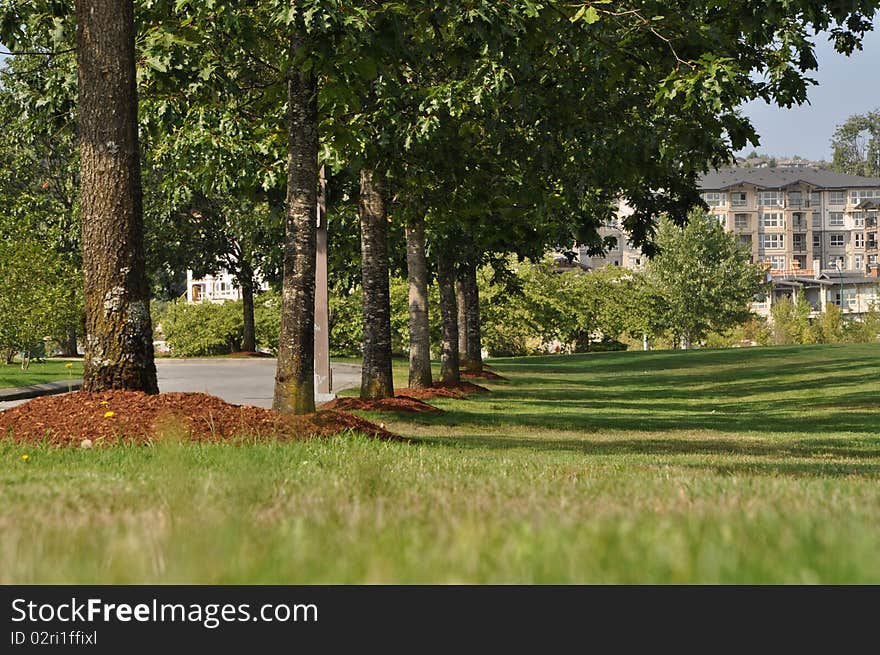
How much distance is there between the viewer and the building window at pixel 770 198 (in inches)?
6718

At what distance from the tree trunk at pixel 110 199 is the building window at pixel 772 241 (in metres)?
168

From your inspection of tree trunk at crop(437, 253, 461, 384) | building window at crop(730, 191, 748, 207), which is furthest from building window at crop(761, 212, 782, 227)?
tree trunk at crop(437, 253, 461, 384)

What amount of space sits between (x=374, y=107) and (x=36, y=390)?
48.8ft

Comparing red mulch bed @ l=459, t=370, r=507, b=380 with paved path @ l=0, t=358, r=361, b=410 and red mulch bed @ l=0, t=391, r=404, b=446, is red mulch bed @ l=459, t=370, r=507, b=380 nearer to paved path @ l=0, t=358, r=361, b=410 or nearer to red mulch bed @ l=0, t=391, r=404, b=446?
paved path @ l=0, t=358, r=361, b=410

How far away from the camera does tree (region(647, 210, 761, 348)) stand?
99.9m

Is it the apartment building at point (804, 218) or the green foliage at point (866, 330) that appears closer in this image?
the green foliage at point (866, 330)

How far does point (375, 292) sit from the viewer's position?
22.3 m

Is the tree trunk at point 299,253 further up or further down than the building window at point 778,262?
further down

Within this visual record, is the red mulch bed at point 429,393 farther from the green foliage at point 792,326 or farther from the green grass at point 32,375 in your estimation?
the green foliage at point 792,326

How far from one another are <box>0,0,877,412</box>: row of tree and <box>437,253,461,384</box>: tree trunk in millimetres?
8052

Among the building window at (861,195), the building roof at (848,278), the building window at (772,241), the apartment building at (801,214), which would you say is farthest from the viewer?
the building window at (861,195)

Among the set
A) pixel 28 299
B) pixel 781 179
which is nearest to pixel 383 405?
pixel 28 299

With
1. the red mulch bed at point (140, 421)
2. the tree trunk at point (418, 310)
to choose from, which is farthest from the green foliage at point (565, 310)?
the red mulch bed at point (140, 421)
